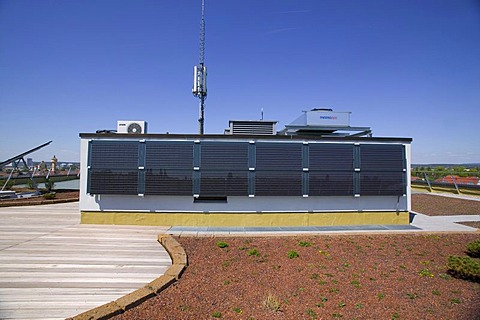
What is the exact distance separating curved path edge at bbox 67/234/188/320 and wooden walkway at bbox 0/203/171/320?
0.87 ft

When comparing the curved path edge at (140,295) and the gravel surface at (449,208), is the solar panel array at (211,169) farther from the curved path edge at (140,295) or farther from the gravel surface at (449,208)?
the gravel surface at (449,208)

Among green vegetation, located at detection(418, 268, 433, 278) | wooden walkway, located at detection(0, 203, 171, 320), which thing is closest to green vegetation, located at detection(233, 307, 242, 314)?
wooden walkway, located at detection(0, 203, 171, 320)

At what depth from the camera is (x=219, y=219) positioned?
7379 millimetres

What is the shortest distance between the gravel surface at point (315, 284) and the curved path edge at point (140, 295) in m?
0.09

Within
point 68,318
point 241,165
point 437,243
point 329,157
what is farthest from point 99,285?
point 437,243

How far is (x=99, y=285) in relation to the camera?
12.3 feet

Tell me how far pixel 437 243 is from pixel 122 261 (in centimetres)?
706

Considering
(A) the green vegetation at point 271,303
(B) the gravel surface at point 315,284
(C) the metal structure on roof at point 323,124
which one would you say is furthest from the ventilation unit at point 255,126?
(A) the green vegetation at point 271,303

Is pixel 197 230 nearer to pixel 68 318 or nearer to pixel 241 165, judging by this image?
pixel 241 165

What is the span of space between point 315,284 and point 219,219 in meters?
3.95

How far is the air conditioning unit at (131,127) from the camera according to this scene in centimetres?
814

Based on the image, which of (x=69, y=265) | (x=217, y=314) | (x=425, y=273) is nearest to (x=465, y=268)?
(x=425, y=273)

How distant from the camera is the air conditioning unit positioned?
814 centimetres

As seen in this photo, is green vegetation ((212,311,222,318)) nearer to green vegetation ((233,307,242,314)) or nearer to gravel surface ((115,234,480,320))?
gravel surface ((115,234,480,320))
